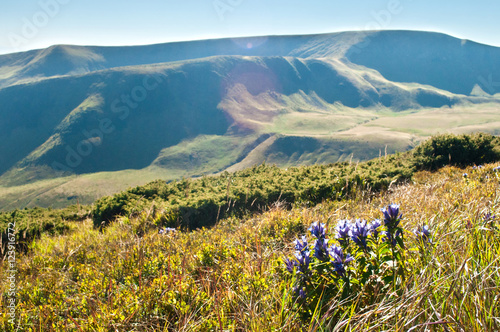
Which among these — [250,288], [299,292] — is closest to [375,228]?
[299,292]

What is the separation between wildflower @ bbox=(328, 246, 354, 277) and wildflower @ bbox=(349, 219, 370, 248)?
13 cm

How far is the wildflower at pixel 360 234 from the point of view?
2.19 metres

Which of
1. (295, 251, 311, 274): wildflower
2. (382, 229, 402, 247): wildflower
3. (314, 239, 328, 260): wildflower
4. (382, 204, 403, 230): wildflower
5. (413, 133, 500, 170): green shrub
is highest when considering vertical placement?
(382, 204, 403, 230): wildflower

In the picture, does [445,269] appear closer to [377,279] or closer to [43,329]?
[377,279]

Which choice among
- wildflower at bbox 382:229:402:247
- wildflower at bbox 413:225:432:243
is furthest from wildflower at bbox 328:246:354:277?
wildflower at bbox 413:225:432:243

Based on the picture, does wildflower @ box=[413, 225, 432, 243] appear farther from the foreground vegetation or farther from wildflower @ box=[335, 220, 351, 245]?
wildflower @ box=[335, 220, 351, 245]

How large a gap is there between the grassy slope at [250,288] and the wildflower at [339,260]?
0.24 m

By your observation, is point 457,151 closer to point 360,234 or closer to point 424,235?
point 424,235

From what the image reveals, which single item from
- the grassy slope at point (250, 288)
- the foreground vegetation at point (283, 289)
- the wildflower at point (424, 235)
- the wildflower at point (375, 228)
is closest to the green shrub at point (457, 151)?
the grassy slope at point (250, 288)

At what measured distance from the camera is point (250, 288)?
2764 millimetres

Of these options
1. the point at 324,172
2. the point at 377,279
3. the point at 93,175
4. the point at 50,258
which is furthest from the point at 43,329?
the point at 93,175

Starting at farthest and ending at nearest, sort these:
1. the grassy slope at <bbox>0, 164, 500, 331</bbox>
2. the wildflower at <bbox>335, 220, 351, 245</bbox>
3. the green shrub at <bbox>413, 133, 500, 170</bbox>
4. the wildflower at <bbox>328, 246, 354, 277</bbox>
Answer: the green shrub at <bbox>413, 133, 500, 170</bbox>, the wildflower at <bbox>335, 220, 351, 245</bbox>, the wildflower at <bbox>328, 246, 354, 277</bbox>, the grassy slope at <bbox>0, 164, 500, 331</bbox>

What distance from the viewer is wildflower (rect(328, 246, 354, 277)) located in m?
2.13

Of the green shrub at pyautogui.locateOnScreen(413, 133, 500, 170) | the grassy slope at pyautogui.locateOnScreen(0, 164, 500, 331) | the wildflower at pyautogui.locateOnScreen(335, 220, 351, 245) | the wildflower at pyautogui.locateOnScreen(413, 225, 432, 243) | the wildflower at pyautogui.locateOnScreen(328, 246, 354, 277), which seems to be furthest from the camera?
the green shrub at pyautogui.locateOnScreen(413, 133, 500, 170)
